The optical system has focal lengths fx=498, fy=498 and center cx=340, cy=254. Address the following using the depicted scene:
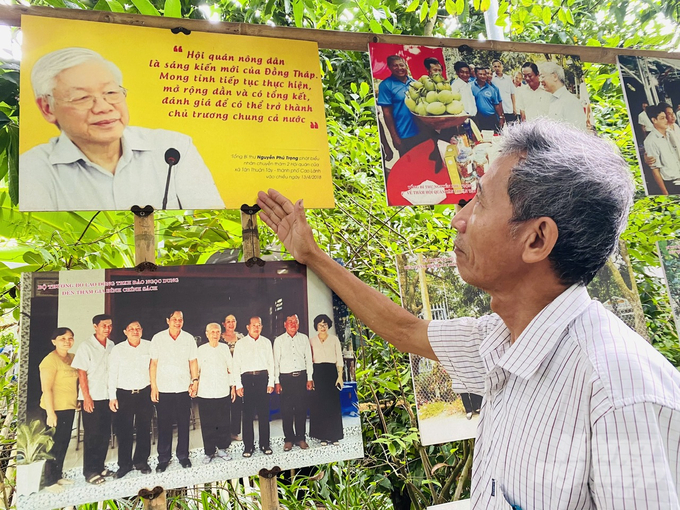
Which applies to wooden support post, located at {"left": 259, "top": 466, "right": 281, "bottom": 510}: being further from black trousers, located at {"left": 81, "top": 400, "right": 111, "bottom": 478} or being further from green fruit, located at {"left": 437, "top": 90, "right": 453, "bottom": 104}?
green fruit, located at {"left": 437, "top": 90, "right": 453, "bottom": 104}

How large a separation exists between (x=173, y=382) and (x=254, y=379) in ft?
0.73

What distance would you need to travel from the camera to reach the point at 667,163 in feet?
6.59

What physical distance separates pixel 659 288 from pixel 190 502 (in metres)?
2.71

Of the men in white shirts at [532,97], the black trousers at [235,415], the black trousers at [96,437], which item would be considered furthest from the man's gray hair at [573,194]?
the black trousers at [96,437]

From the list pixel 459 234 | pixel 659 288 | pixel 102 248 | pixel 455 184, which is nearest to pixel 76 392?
pixel 102 248

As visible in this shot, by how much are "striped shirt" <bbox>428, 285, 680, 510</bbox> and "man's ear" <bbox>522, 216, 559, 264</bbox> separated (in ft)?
0.35

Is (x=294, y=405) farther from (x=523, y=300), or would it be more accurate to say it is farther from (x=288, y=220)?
(x=523, y=300)

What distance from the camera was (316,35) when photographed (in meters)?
1.69

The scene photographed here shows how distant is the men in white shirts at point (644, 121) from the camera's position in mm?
2037

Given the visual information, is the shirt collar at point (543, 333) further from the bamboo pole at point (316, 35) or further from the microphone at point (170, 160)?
the bamboo pole at point (316, 35)

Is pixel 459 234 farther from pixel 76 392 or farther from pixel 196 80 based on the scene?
pixel 76 392

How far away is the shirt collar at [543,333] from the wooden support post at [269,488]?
0.72 m

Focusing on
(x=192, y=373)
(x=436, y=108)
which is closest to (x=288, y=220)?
(x=192, y=373)

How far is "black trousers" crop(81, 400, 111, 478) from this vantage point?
4.16 ft
